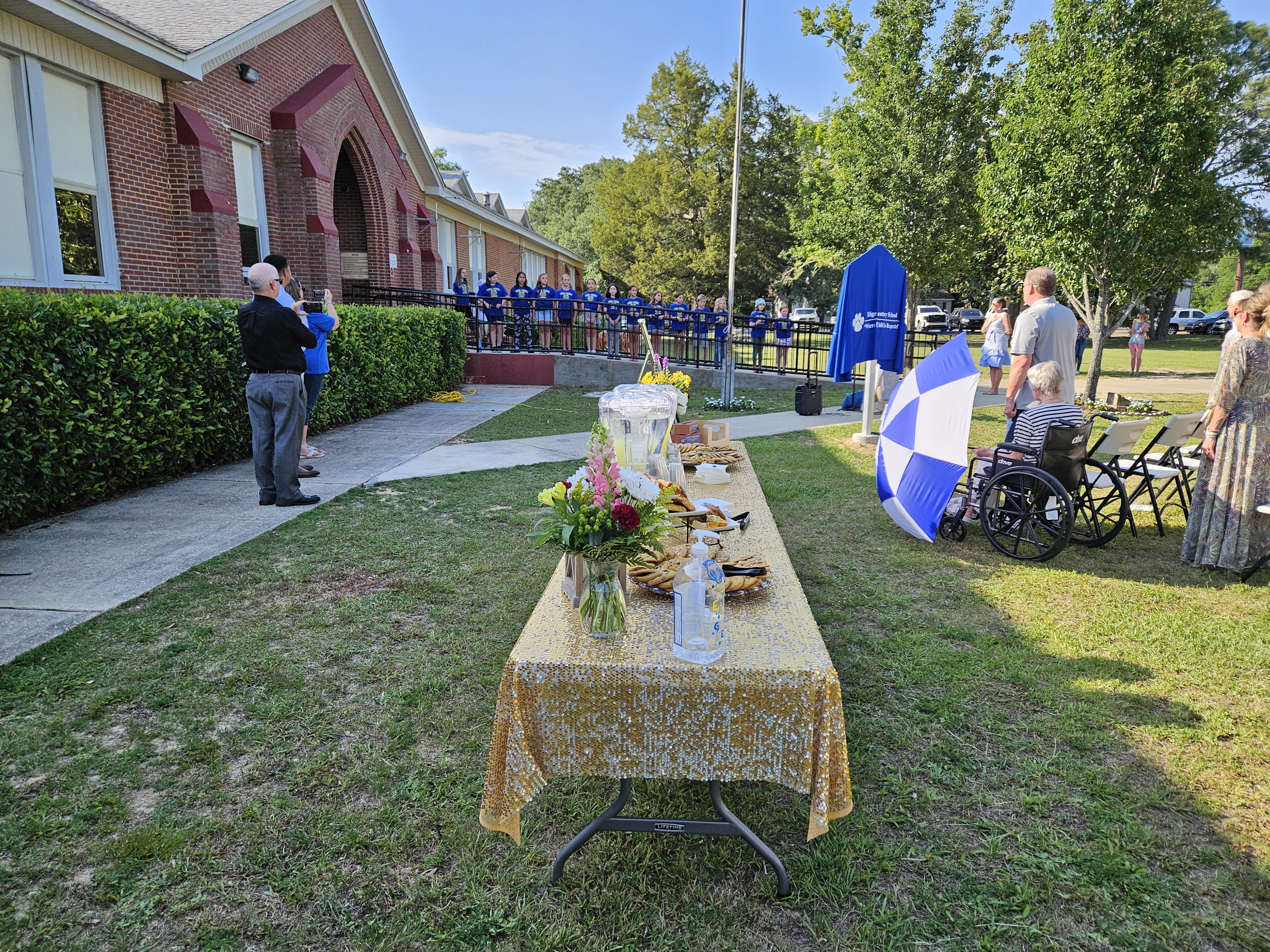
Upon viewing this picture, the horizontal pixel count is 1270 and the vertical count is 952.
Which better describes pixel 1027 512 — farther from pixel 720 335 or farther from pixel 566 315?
pixel 720 335

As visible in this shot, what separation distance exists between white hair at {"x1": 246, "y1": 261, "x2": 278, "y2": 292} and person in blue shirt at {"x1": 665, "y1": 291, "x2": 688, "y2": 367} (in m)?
11.3

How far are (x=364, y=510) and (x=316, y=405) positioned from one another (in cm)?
360

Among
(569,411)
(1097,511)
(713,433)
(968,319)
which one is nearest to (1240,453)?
(1097,511)

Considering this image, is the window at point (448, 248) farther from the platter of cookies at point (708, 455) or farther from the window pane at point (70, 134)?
the platter of cookies at point (708, 455)

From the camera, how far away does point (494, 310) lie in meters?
17.7

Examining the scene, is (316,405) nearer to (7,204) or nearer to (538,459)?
(538,459)

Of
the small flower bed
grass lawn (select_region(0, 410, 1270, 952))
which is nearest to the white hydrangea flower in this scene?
grass lawn (select_region(0, 410, 1270, 952))

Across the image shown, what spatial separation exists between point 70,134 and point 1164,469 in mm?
11797

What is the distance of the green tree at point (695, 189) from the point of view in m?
33.5

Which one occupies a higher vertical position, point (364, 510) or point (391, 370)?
point (391, 370)

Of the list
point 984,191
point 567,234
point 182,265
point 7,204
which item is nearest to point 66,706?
point 7,204

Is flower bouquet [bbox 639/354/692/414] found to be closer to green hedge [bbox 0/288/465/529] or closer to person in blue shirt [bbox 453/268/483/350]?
green hedge [bbox 0/288/465/529]

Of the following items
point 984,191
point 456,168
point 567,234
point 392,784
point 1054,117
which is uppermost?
point 456,168

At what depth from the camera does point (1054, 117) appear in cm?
1244
